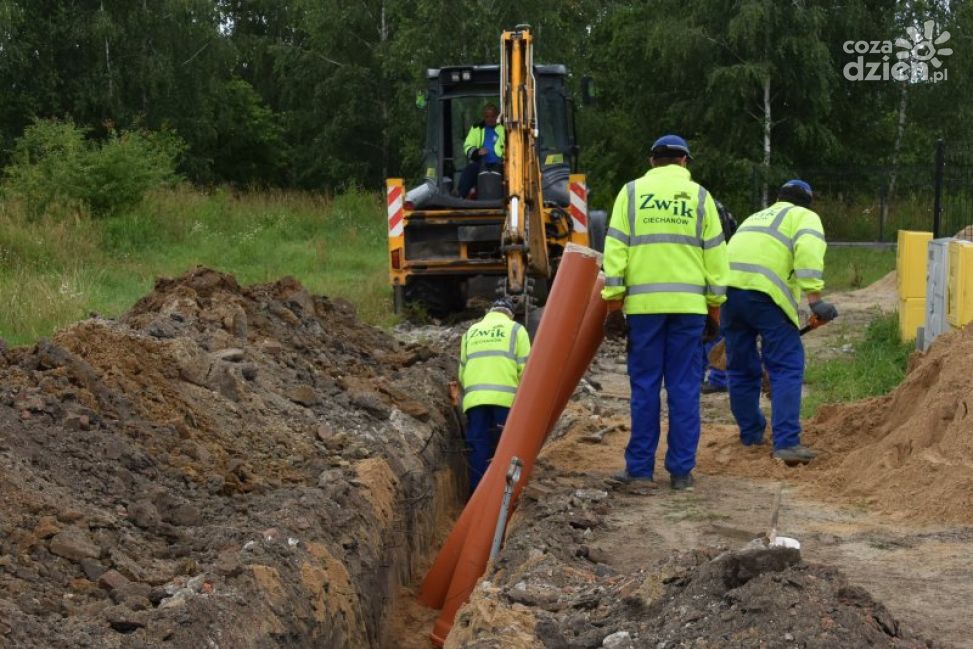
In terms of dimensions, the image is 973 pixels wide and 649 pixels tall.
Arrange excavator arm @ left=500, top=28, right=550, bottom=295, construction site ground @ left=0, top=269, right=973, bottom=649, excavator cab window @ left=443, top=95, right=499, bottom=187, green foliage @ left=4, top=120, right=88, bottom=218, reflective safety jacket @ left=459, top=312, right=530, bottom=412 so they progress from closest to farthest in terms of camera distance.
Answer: construction site ground @ left=0, top=269, right=973, bottom=649
reflective safety jacket @ left=459, top=312, right=530, bottom=412
excavator arm @ left=500, top=28, right=550, bottom=295
excavator cab window @ left=443, top=95, right=499, bottom=187
green foliage @ left=4, top=120, right=88, bottom=218

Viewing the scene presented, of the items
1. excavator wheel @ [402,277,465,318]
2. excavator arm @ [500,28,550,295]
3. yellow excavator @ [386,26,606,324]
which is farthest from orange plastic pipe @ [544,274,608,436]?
excavator wheel @ [402,277,465,318]

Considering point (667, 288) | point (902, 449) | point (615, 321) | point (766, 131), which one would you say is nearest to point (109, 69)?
point (766, 131)

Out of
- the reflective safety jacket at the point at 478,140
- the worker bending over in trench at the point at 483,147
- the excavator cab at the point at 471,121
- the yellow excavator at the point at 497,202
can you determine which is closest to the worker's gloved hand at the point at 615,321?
the yellow excavator at the point at 497,202

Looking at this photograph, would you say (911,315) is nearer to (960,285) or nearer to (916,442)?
(960,285)

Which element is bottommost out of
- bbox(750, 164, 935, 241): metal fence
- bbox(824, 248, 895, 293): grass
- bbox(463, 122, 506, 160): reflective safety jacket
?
bbox(824, 248, 895, 293): grass

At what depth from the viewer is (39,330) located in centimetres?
1224

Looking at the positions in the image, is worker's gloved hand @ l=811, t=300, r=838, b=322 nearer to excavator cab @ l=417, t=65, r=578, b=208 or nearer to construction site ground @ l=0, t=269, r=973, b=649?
construction site ground @ l=0, t=269, r=973, b=649

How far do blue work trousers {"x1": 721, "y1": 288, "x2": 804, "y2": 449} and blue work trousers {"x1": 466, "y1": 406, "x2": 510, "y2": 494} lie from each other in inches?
66.2

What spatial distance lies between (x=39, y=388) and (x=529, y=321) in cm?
715

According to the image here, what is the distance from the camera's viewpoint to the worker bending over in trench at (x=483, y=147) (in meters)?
15.3

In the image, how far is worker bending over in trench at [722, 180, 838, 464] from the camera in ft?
28.5

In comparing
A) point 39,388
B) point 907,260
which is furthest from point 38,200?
point 39,388

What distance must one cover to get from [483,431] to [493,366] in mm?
590

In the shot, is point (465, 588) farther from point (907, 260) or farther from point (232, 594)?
point (907, 260)
